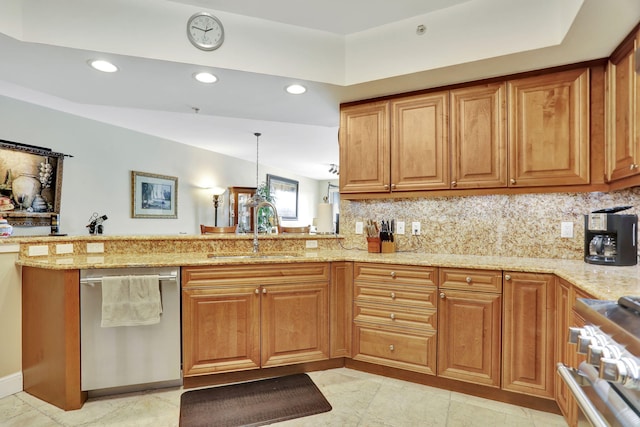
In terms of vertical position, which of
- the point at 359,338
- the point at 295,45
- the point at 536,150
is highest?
the point at 295,45

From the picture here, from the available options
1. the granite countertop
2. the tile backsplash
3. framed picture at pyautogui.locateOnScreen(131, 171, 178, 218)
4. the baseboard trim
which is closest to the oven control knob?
the granite countertop

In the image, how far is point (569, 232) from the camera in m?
2.47

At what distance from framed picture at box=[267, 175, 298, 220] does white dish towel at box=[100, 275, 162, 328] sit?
5.93m

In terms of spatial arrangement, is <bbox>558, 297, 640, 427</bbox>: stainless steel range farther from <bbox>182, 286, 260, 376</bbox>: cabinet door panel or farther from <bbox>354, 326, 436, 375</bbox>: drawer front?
<bbox>182, 286, 260, 376</bbox>: cabinet door panel

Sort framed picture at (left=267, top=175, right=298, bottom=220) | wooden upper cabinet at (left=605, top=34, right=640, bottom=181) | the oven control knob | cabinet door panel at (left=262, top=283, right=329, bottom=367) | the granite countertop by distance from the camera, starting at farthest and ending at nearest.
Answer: framed picture at (left=267, top=175, right=298, bottom=220) → cabinet door panel at (left=262, top=283, right=329, bottom=367) → wooden upper cabinet at (left=605, top=34, right=640, bottom=181) → the granite countertop → the oven control knob

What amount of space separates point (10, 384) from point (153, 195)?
338cm

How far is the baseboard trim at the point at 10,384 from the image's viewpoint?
2214 millimetres

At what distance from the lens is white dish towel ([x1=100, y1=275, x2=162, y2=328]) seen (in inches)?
82.3

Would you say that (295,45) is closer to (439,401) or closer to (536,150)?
(536,150)

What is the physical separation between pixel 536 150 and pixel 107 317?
2999 mm

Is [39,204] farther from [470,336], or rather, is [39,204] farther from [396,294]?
[470,336]

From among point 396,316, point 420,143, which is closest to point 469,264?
point 396,316

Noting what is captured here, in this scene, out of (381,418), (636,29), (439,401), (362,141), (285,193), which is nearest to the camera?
(636,29)

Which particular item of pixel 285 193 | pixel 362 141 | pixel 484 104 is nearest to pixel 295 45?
pixel 362 141
